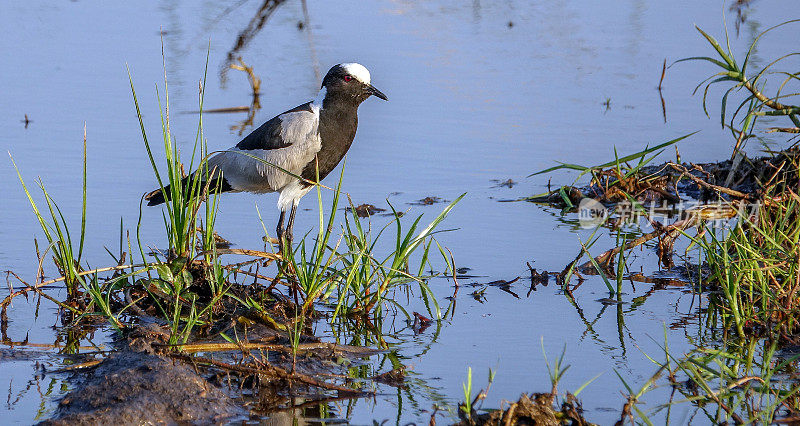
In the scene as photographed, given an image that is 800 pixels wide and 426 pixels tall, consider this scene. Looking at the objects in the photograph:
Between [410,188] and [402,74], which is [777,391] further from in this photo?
[402,74]

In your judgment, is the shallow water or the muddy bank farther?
the shallow water

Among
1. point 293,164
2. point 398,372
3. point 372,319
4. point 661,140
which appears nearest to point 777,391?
point 398,372

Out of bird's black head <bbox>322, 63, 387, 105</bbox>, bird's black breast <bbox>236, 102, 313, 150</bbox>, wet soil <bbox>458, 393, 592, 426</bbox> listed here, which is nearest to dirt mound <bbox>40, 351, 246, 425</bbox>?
wet soil <bbox>458, 393, 592, 426</bbox>

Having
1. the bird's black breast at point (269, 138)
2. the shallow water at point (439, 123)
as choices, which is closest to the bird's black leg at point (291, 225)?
the shallow water at point (439, 123)

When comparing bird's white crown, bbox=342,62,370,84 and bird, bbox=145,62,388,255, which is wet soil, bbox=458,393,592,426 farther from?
bird's white crown, bbox=342,62,370,84

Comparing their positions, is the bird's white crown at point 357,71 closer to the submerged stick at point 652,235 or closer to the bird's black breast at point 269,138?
the bird's black breast at point 269,138

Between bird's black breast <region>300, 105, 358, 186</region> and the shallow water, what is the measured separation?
16.0 inches

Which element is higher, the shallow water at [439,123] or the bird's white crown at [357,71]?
the bird's white crown at [357,71]

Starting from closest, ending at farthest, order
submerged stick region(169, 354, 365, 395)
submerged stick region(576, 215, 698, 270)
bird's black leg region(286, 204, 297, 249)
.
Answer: submerged stick region(169, 354, 365, 395) < submerged stick region(576, 215, 698, 270) < bird's black leg region(286, 204, 297, 249)

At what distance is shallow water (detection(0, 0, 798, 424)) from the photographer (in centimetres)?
431

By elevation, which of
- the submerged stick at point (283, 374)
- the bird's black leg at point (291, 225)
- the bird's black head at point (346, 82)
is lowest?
the bird's black leg at point (291, 225)

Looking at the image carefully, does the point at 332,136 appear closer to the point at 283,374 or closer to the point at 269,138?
the point at 269,138

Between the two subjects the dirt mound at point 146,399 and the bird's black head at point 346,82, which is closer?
the dirt mound at point 146,399

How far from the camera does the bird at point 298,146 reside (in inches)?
236
